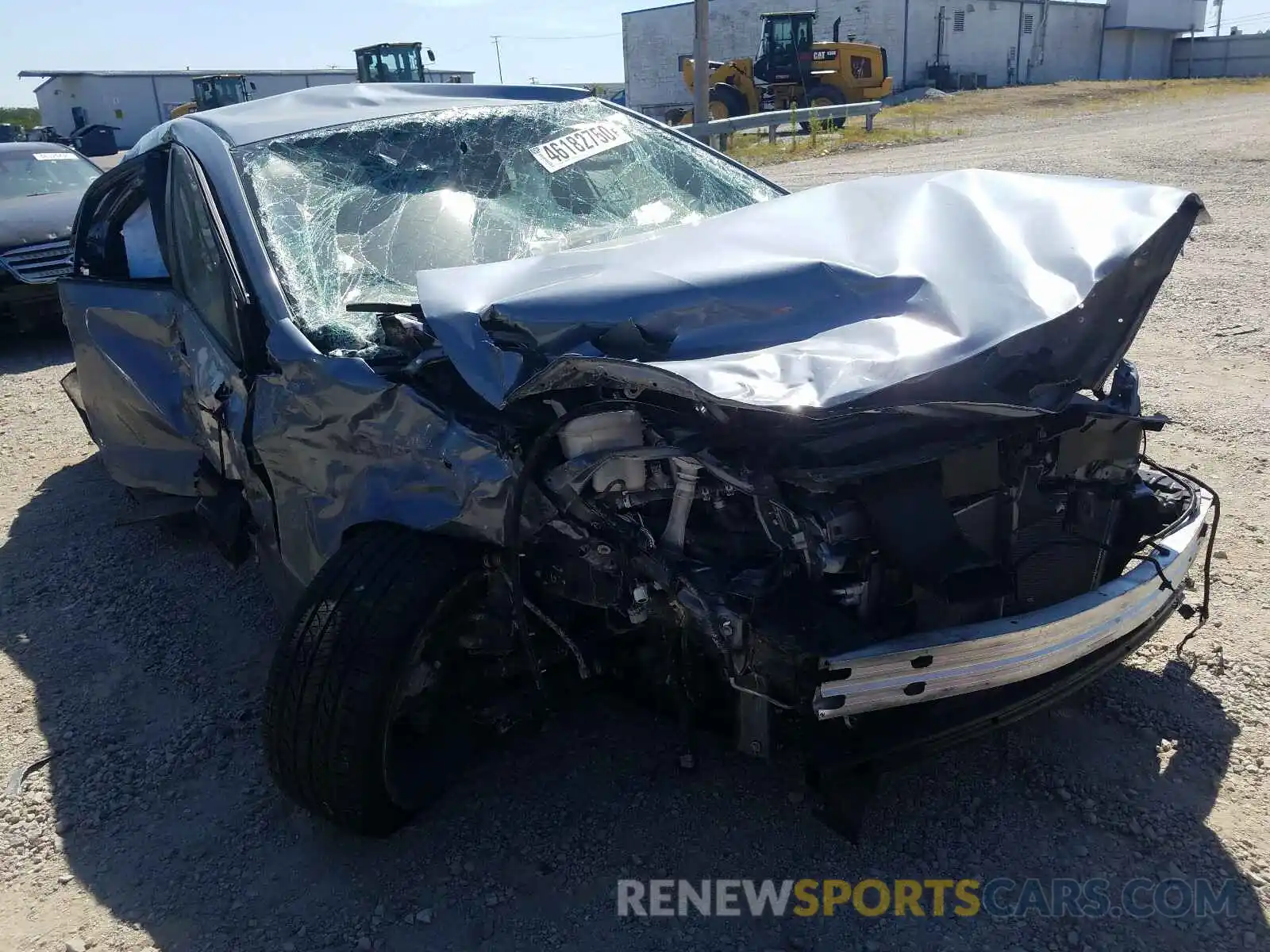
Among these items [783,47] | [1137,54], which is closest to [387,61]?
[783,47]

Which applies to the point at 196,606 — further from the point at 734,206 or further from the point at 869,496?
the point at 869,496

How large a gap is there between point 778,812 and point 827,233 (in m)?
1.56

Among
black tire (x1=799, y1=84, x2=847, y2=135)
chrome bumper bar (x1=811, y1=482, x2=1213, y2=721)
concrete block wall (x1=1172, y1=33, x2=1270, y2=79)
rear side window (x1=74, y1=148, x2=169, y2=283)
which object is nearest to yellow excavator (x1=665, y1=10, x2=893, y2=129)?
black tire (x1=799, y1=84, x2=847, y2=135)

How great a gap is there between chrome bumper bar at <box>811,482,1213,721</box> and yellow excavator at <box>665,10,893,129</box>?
78.6ft

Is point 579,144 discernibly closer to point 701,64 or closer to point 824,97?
point 701,64

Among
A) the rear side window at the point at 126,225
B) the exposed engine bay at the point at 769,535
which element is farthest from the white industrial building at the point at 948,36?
the exposed engine bay at the point at 769,535

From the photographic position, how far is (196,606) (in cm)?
→ 384

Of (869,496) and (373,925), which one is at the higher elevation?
(869,496)

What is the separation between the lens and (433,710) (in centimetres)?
257

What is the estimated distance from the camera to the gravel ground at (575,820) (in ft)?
7.49

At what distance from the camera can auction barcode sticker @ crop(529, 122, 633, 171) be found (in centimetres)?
354

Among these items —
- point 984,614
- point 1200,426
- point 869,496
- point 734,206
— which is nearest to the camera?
point 869,496

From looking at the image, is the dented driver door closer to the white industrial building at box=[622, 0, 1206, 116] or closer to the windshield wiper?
the windshield wiper

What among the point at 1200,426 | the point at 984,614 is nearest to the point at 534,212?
the point at 984,614
